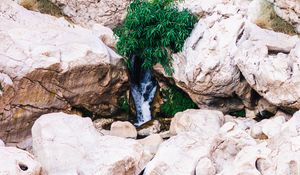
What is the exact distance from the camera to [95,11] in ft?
47.5

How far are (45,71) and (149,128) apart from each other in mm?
3403

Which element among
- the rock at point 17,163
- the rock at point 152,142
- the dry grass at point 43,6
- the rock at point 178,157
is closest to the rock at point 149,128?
the rock at point 152,142

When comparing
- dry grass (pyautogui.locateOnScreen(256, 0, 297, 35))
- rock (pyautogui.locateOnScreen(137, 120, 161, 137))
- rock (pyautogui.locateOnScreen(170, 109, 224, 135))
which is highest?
dry grass (pyautogui.locateOnScreen(256, 0, 297, 35))

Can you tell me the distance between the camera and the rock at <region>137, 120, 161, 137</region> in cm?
1191

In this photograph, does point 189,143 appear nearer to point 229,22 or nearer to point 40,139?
point 40,139

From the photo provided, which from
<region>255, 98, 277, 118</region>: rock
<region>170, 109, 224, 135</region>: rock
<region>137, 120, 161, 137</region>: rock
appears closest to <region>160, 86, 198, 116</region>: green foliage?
<region>137, 120, 161, 137</region>: rock

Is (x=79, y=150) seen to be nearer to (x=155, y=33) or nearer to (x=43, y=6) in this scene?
(x=155, y=33)

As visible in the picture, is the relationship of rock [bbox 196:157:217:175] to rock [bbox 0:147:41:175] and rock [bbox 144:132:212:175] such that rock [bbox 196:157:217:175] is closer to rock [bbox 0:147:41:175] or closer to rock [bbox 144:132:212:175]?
rock [bbox 144:132:212:175]

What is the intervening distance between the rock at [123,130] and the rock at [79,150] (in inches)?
111

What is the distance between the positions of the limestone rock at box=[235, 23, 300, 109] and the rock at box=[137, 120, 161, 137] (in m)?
3.03

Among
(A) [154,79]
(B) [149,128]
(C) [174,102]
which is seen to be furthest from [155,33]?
(B) [149,128]

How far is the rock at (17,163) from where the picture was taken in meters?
6.86

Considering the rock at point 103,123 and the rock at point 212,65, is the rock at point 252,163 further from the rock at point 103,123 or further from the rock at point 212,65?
the rock at point 103,123

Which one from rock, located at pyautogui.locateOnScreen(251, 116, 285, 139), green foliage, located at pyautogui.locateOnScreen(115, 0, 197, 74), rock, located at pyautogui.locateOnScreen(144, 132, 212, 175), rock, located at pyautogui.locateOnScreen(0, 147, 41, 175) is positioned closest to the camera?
rock, located at pyautogui.locateOnScreen(0, 147, 41, 175)
